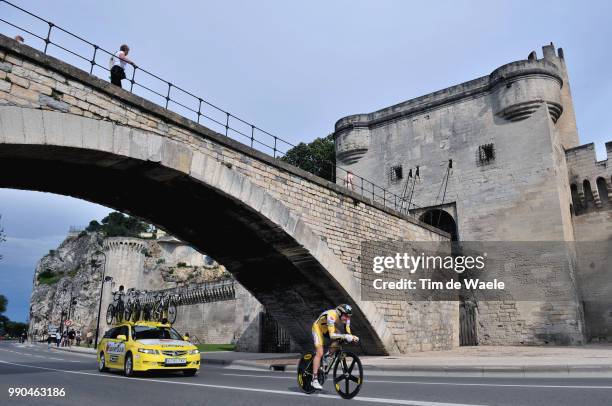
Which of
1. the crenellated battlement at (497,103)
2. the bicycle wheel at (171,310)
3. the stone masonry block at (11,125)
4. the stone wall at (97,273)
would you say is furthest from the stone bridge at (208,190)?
the stone wall at (97,273)

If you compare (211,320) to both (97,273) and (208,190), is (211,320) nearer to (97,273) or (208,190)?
(208,190)

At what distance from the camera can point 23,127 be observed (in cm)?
803

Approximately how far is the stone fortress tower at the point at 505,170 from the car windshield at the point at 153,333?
15.4 m

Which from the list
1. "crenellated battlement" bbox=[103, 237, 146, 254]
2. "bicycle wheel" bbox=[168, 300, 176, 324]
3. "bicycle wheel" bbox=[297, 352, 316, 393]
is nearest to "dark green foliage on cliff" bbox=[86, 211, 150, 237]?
"crenellated battlement" bbox=[103, 237, 146, 254]

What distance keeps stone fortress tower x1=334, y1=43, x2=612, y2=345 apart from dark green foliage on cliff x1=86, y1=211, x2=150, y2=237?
211 ft

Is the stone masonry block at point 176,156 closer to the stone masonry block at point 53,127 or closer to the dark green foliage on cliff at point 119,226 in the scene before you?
the stone masonry block at point 53,127

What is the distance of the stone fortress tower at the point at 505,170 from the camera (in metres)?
20.3

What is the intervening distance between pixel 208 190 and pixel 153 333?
148 inches

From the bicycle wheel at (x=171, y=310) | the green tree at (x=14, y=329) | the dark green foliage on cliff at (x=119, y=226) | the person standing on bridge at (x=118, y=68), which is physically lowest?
the green tree at (x=14, y=329)

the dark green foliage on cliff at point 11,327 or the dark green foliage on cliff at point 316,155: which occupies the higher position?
the dark green foliage on cliff at point 316,155

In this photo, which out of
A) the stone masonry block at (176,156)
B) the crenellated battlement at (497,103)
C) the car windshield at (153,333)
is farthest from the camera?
the crenellated battlement at (497,103)

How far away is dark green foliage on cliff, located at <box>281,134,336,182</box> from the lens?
39969 millimetres

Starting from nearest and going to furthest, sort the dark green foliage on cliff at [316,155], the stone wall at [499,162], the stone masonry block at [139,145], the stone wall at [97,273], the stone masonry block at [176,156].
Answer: the stone masonry block at [139,145]
the stone masonry block at [176,156]
the stone wall at [499,162]
the dark green foliage on cliff at [316,155]
the stone wall at [97,273]

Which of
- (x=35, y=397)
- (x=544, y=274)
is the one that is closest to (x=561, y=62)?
(x=544, y=274)
